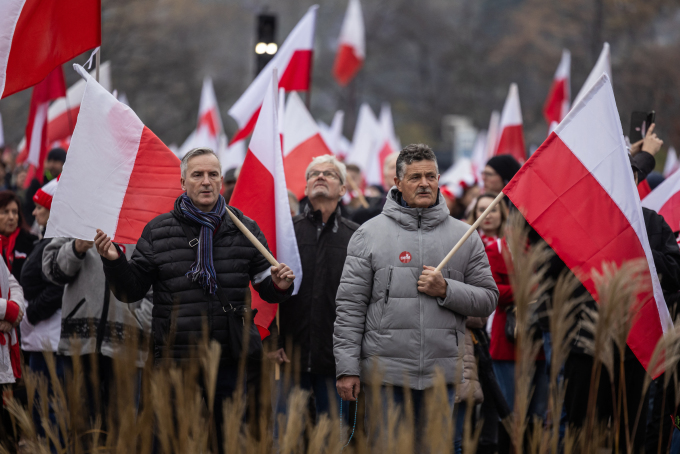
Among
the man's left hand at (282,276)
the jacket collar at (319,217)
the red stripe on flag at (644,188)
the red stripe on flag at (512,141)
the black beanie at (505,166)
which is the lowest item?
the man's left hand at (282,276)

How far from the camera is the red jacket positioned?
493cm

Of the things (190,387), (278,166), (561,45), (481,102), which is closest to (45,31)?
(278,166)

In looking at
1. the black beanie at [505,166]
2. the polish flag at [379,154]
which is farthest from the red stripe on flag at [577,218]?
the polish flag at [379,154]

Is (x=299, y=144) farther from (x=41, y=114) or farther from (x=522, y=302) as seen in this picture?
(x=522, y=302)

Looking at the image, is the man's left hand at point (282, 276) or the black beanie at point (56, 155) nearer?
the man's left hand at point (282, 276)

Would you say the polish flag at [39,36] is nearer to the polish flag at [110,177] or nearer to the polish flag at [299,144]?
the polish flag at [110,177]

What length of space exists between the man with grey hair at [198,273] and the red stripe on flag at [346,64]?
8557 millimetres

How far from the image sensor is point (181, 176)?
3846 mm

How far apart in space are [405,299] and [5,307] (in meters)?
2.02

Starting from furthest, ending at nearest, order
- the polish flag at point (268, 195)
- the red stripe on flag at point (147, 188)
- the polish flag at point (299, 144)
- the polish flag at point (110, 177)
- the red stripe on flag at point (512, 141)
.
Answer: the red stripe on flag at point (512, 141)
the polish flag at point (299, 144)
the polish flag at point (268, 195)
the red stripe on flag at point (147, 188)
the polish flag at point (110, 177)

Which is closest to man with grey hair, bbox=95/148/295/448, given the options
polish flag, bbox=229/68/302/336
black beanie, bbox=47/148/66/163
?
polish flag, bbox=229/68/302/336

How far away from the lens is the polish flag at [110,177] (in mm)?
3828

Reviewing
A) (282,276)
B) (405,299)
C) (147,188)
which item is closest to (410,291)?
(405,299)

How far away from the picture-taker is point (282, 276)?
3672 millimetres
